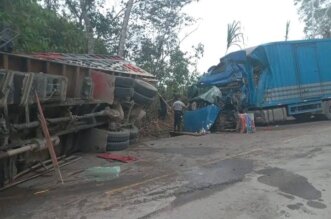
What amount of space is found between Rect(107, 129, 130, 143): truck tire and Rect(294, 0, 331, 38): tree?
34912 millimetres

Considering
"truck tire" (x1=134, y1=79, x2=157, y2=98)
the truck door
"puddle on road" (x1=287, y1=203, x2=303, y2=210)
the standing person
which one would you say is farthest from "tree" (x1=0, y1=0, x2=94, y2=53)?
the truck door

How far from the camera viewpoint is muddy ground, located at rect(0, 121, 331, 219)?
5578 mm

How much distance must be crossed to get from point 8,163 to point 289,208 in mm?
4375

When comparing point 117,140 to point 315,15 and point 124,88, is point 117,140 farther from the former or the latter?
point 315,15

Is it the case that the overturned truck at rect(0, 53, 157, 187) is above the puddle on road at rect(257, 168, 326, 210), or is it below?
above

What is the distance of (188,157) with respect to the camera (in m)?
9.65

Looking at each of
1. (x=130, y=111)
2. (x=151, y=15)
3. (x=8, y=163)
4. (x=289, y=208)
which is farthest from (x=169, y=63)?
(x=289, y=208)

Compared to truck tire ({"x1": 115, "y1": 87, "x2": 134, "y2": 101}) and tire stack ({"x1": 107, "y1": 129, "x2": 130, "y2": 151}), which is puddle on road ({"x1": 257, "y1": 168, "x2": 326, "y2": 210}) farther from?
truck tire ({"x1": 115, "y1": 87, "x2": 134, "y2": 101})

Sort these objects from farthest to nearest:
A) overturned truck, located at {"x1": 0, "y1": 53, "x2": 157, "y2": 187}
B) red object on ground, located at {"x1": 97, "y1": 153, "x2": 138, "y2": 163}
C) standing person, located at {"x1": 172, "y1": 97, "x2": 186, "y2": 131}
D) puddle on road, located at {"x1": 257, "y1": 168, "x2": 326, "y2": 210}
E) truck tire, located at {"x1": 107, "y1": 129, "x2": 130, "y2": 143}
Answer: standing person, located at {"x1": 172, "y1": 97, "x2": 186, "y2": 131}
truck tire, located at {"x1": 107, "y1": 129, "x2": 130, "y2": 143}
red object on ground, located at {"x1": 97, "y1": 153, "x2": 138, "y2": 163}
overturned truck, located at {"x1": 0, "y1": 53, "x2": 157, "y2": 187}
puddle on road, located at {"x1": 257, "y1": 168, "x2": 326, "y2": 210}

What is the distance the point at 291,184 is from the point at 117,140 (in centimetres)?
483

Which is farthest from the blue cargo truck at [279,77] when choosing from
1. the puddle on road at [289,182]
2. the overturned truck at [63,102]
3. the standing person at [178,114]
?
the puddle on road at [289,182]

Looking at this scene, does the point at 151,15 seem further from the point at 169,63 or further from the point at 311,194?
the point at 311,194

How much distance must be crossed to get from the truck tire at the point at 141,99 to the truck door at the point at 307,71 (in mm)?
6603

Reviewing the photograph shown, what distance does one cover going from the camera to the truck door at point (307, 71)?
16.3 m
